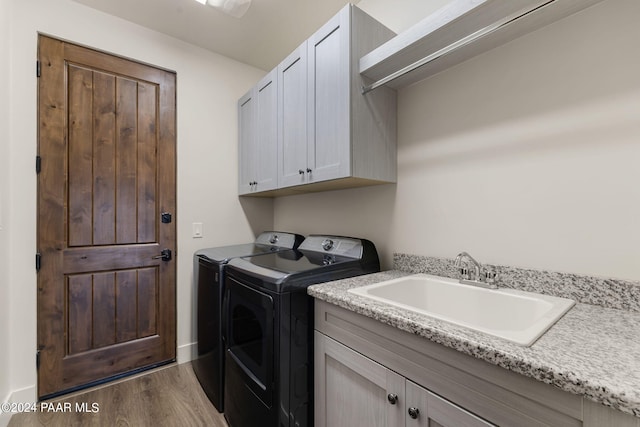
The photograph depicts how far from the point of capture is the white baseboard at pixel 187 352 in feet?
7.32

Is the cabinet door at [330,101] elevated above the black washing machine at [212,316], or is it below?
above

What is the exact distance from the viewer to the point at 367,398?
3.24 ft

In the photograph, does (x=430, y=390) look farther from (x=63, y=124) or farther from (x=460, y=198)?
(x=63, y=124)

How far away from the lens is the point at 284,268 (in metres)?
1.33

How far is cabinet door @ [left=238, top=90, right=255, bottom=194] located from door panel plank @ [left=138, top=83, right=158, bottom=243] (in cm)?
68

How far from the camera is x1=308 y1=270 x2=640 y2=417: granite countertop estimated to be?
50cm

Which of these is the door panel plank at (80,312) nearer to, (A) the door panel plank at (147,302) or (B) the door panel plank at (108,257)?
(B) the door panel plank at (108,257)

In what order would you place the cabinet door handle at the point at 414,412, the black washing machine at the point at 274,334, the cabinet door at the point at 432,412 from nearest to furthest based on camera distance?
the cabinet door at the point at 432,412 < the cabinet door handle at the point at 414,412 < the black washing machine at the point at 274,334

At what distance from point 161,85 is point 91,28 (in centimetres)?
51

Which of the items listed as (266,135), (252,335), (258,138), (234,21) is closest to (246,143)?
(258,138)

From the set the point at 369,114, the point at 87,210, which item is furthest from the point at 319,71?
the point at 87,210

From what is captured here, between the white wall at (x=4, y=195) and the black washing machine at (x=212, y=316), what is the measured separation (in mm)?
1038

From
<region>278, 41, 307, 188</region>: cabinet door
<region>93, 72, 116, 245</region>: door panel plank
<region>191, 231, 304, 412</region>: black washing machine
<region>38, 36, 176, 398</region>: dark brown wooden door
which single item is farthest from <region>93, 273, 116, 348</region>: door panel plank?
<region>278, 41, 307, 188</region>: cabinet door

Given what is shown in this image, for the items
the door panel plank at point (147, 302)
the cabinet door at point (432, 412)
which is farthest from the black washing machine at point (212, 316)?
the cabinet door at point (432, 412)
